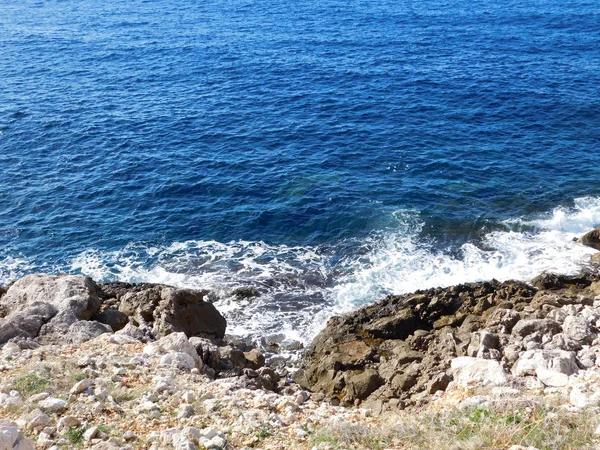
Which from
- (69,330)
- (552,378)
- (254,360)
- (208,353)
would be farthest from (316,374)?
(552,378)

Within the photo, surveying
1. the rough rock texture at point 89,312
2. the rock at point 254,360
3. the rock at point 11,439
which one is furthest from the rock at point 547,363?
the rock at point 11,439

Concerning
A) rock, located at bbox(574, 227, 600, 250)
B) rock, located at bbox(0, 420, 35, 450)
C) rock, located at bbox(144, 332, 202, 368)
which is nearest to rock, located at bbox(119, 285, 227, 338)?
rock, located at bbox(144, 332, 202, 368)

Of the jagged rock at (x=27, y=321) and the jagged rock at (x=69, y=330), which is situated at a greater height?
the jagged rock at (x=27, y=321)

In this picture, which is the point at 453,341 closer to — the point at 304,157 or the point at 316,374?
the point at 316,374

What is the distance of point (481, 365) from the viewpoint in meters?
18.9

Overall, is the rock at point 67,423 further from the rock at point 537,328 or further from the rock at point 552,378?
the rock at point 537,328

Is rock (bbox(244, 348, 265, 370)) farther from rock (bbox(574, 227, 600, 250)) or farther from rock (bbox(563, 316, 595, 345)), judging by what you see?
rock (bbox(574, 227, 600, 250))

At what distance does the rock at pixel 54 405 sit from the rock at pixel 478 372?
10.8m

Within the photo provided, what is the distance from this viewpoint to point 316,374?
24984 millimetres

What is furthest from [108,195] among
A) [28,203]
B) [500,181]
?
[500,181]

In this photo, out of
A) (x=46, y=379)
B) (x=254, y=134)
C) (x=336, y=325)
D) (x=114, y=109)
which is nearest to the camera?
(x=46, y=379)

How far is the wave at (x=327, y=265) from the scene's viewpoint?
104 feet

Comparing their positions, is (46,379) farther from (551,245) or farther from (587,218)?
(587,218)

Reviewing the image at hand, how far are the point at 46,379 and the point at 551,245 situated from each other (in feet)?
90.8
